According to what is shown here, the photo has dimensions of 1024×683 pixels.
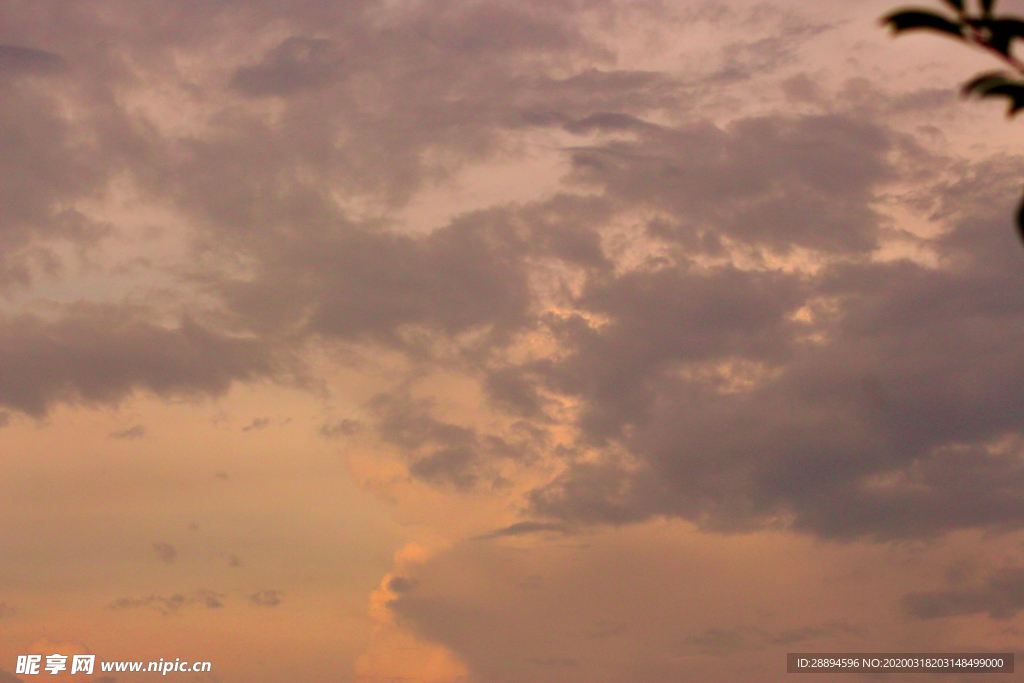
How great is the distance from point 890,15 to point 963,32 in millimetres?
1174

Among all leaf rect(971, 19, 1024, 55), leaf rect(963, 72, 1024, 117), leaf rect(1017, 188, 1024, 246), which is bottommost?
leaf rect(1017, 188, 1024, 246)

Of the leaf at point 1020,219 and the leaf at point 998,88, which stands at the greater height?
the leaf at point 998,88

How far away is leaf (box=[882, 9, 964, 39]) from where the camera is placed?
52.9 feet

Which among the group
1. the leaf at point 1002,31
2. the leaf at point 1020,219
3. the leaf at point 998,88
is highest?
the leaf at point 1002,31

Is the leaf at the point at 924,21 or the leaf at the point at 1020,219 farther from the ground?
the leaf at the point at 924,21

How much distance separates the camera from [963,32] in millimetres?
16219

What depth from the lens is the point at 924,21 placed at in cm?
1622

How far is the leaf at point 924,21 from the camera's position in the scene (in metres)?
16.1

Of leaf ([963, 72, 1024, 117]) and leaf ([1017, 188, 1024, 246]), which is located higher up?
leaf ([963, 72, 1024, 117])

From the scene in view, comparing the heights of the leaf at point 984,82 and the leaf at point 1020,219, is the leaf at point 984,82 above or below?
above

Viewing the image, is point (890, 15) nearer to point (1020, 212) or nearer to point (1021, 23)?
point (1021, 23)

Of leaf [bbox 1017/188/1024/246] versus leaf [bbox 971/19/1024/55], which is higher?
leaf [bbox 971/19/1024/55]

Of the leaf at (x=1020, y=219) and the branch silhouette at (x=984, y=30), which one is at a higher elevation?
the branch silhouette at (x=984, y=30)

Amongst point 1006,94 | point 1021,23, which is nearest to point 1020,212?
point 1006,94
